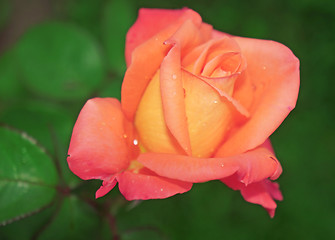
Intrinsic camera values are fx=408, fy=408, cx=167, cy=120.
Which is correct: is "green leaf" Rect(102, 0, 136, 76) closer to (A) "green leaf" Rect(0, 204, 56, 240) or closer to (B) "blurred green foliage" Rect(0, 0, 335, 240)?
(B) "blurred green foliage" Rect(0, 0, 335, 240)

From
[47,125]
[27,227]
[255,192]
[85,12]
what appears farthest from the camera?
[85,12]

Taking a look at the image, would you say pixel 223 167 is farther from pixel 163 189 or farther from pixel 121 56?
pixel 121 56

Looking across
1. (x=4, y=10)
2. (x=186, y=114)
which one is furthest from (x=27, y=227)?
(x=4, y=10)

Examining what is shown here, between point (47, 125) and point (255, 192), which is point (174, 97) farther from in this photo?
point (47, 125)

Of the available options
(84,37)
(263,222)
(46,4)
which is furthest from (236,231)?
(46,4)

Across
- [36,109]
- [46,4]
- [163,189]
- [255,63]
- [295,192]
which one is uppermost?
[255,63]

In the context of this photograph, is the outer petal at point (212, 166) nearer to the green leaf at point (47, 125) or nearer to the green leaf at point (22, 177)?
the green leaf at point (22, 177)
